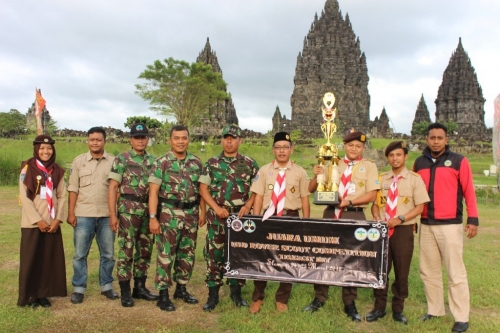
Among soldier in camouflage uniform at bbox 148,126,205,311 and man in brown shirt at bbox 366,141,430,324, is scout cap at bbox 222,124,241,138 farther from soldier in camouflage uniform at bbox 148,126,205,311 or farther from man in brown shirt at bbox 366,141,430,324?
man in brown shirt at bbox 366,141,430,324

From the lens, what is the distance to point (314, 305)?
4805 mm

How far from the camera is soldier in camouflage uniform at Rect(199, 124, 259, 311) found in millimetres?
4867

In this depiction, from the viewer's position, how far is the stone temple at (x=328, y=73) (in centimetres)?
5528

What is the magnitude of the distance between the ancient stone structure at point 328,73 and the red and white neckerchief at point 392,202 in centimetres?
4986

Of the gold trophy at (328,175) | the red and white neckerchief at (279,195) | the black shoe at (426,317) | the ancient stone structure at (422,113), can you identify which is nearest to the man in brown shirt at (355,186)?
the gold trophy at (328,175)

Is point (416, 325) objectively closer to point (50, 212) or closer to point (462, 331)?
point (462, 331)

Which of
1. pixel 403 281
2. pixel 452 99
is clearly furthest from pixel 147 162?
pixel 452 99

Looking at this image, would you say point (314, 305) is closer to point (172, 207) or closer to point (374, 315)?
point (374, 315)

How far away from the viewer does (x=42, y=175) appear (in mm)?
4809

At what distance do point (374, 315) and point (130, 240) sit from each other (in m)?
2.92

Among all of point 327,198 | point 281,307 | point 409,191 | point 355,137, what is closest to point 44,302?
point 281,307

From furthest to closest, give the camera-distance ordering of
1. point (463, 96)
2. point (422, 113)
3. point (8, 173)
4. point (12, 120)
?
point (422, 113) < point (12, 120) < point (463, 96) < point (8, 173)

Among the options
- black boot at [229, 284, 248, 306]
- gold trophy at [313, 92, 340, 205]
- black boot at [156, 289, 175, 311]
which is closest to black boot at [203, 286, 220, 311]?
black boot at [229, 284, 248, 306]

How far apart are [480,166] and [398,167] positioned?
32.0 metres
